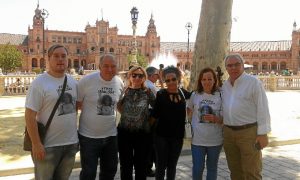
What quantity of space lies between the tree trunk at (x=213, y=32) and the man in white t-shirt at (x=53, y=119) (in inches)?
223

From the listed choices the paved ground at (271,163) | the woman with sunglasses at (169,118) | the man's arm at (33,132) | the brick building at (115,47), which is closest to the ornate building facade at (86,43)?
the brick building at (115,47)

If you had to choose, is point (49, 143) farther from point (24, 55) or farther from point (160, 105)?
point (24, 55)

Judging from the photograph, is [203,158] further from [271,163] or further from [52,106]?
[271,163]

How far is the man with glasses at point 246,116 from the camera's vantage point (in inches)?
166

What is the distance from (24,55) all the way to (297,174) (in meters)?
95.9

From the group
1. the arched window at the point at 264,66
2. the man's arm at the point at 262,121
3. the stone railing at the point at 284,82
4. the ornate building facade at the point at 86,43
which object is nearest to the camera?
the man's arm at the point at 262,121

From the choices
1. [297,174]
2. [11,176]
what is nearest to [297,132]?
[297,174]

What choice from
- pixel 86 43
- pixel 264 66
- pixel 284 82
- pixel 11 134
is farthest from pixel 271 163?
pixel 86 43

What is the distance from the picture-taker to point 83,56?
101 meters

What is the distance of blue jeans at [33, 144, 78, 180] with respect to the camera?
3701mm

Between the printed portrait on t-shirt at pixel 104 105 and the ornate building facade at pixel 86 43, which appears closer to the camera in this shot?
the printed portrait on t-shirt at pixel 104 105

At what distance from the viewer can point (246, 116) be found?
14.1 feet

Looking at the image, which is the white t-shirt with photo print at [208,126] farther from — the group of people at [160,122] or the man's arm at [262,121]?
the man's arm at [262,121]

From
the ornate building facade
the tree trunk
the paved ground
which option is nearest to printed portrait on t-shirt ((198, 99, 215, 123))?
the paved ground
